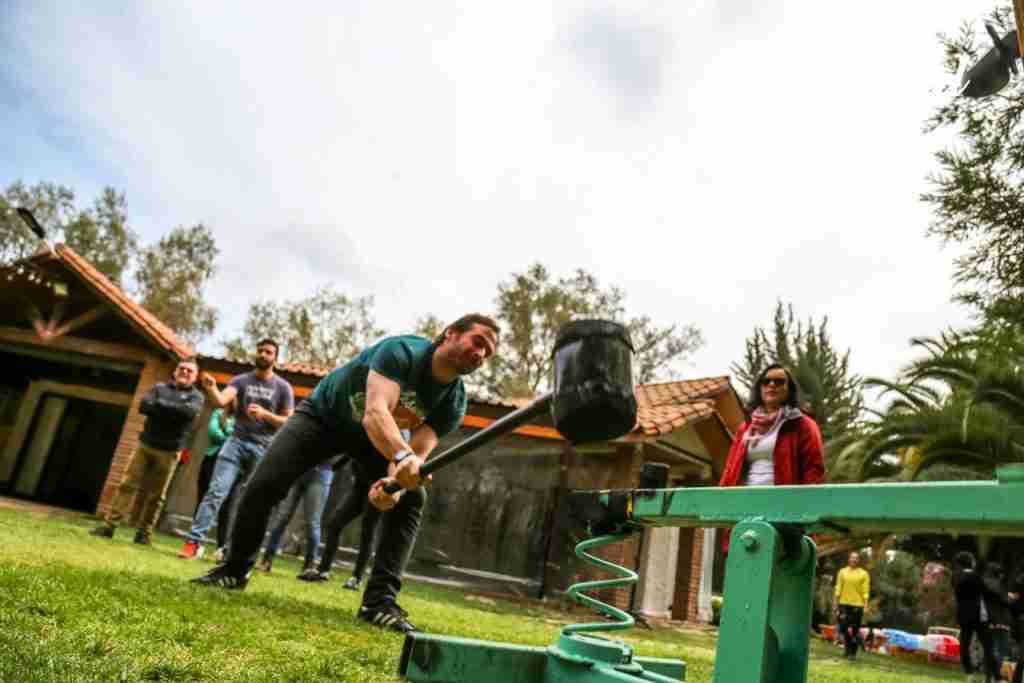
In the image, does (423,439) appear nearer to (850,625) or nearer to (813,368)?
(850,625)

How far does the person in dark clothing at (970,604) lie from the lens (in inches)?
303

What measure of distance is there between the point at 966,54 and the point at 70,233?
34482 millimetres

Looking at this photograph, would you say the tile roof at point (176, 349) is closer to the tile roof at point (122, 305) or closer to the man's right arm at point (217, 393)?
the tile roof at point (122, 305)

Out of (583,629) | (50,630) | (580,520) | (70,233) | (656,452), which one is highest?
(70,233)

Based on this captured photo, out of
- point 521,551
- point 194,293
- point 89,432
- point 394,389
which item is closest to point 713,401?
point 521,551

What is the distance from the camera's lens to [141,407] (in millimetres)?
6859

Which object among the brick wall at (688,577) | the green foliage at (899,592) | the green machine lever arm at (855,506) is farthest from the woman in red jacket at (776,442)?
the green foliage at (899,592)

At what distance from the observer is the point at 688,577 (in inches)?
486

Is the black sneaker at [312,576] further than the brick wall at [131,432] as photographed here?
No

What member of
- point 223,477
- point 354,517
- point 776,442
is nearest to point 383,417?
point 776,442

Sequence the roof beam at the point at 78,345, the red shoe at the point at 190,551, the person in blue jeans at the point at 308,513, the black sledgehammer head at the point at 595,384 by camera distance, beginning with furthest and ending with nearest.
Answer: the roof beam at the point at 78,345, the person in blue jeans at the point at 308,513, the red shoe at the point at 190,551, the black sledgehammer head at the point at 595,384

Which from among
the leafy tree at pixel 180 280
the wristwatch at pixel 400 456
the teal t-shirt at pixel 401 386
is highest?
the leafy tree at pixel 180 280

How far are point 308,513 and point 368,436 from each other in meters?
4.13

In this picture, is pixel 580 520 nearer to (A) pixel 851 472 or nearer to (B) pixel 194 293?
(A) pixel 851 472
